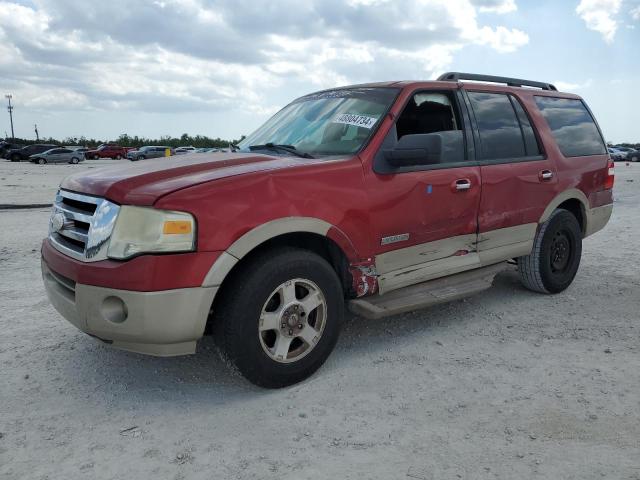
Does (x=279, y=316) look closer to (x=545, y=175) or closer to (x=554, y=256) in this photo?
(x=545, y=175)

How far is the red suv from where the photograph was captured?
9.28 ft

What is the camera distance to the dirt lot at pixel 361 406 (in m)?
2.50

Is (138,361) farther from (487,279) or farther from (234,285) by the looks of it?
(487,279)

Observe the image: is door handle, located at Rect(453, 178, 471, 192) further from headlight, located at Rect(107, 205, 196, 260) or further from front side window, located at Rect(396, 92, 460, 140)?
headlight, located at Rect(107, 205, 196, 260)

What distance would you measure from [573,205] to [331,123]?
2.84 metres

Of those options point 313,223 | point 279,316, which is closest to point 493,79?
point 313,223

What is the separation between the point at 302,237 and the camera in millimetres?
3387

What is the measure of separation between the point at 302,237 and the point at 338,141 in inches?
31.3

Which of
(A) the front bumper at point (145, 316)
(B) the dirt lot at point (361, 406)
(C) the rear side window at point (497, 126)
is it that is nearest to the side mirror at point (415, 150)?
(C) the rear side window at point (497, 126)

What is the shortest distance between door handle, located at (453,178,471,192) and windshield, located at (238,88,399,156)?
764mm

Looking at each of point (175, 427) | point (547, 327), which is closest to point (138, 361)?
point (175, 427)

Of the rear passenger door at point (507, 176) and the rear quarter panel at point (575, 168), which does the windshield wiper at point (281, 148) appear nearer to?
the rear passenger door at point (507, 176)

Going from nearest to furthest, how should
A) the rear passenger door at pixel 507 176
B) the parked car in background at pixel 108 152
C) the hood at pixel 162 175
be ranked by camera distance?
the hood at pixel 162 175 → the rear passenger door at pixel 507 176 → the parked car in background at pixel 108 152

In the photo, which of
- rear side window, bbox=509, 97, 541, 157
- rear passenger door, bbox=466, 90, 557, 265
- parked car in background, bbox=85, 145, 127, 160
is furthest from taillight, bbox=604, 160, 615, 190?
parked car in background, bbox=85, 145, 127, 160
